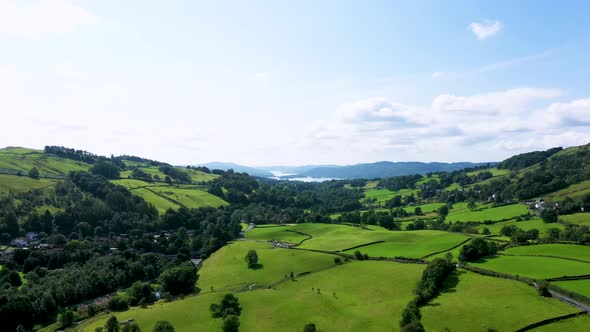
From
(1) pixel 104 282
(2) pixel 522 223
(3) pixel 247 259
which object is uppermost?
(2) pixel 522 223

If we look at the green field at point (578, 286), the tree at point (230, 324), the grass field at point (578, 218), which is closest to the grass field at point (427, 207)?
the grass field at point (578, 218)

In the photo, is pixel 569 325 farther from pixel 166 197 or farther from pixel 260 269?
pixel 166 197

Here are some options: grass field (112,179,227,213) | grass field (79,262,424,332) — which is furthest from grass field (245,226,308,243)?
grass field (112,179,227,213)

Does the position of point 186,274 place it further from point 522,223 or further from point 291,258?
point 522,223

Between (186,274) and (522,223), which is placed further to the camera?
(522,223)

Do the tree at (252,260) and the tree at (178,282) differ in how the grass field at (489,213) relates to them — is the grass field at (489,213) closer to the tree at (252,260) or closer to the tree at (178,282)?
the tree at (252,260)

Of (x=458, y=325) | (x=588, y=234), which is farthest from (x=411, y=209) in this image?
(x=458, y=325)

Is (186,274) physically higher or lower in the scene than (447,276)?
lower
